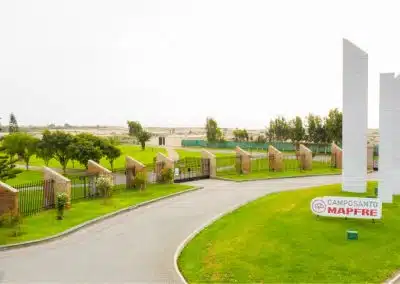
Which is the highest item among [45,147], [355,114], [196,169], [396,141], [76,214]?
[355,114]

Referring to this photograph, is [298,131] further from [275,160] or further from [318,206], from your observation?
[318,206]

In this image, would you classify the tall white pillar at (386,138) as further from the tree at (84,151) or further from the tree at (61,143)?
the tree at (61,143)

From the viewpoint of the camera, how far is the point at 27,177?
32531 mm

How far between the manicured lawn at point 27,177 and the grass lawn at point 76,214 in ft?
27.8

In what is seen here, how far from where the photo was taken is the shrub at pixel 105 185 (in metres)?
22.3

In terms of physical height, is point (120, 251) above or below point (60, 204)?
below

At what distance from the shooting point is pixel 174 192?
25.7 meters

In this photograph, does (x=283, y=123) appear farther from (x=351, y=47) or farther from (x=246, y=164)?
(x=351, y=47)

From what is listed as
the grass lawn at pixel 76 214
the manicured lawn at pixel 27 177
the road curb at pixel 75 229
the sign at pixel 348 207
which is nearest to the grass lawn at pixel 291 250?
the sign at pixel 348 207

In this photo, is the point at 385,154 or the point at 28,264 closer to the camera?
the point at 28,264

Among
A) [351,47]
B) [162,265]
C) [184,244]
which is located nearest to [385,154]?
[351,47]

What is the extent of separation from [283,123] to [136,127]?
94.2 ft

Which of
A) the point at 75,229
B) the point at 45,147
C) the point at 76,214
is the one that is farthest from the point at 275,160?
the point at 75,229

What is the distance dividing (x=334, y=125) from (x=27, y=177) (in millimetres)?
35191
